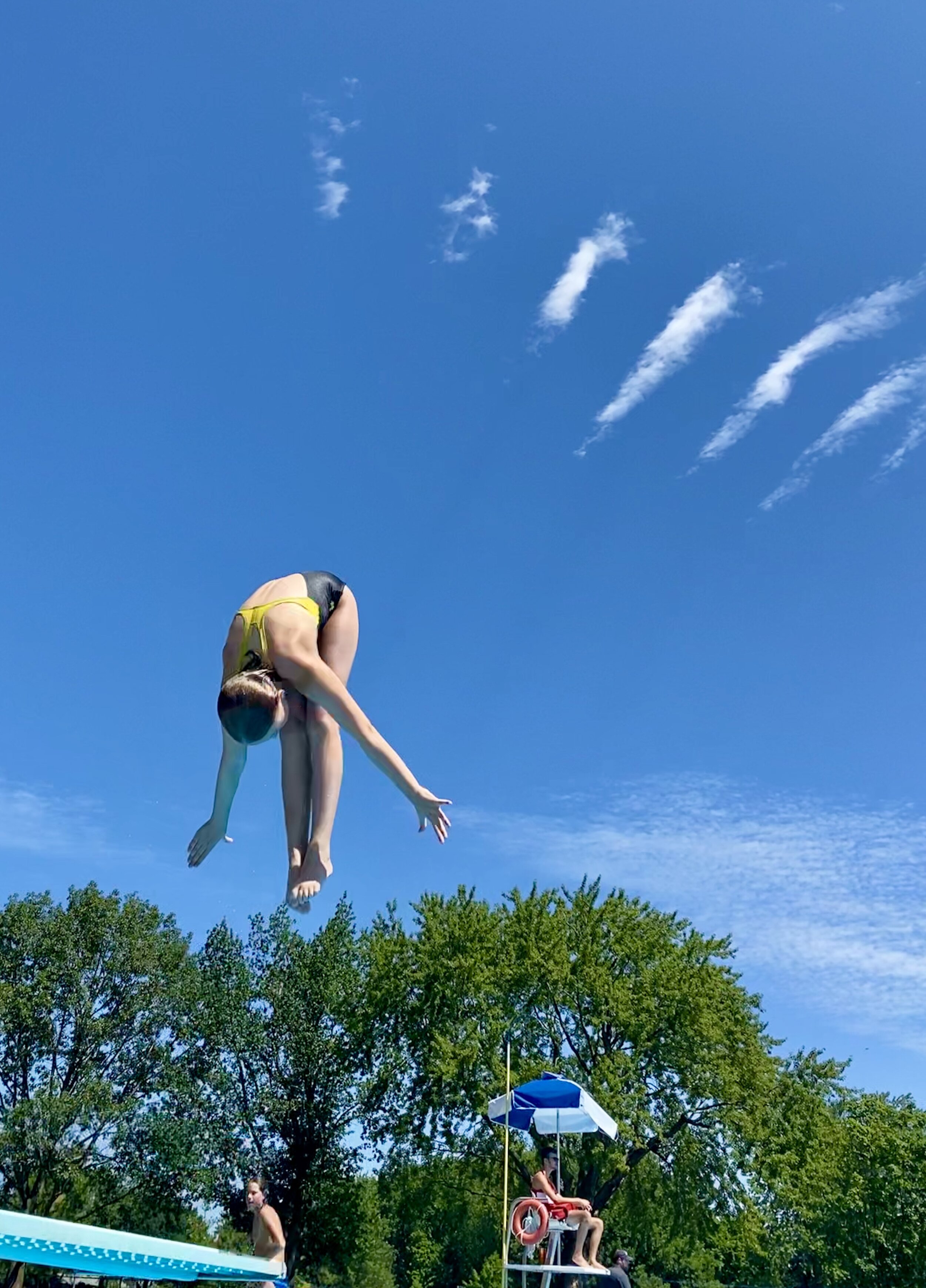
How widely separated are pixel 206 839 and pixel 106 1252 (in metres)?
1.96

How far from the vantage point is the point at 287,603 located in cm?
470

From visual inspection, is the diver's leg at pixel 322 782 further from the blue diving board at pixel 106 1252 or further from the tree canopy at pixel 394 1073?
the tree canopy at pixel 394 1073

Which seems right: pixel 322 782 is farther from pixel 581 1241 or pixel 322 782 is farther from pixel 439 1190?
pixel 439 1190

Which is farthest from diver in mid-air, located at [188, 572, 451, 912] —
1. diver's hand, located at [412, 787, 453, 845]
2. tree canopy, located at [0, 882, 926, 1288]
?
tree canopy, located at [0, 882, 926, 1288]

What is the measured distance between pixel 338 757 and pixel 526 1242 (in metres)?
9.40

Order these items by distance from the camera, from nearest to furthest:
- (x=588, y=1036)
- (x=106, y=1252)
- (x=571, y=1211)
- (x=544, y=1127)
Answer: (x=106, y=1252) < (x=571, y=1211) < (x=544, y=1127) < (x=588, y=1036)

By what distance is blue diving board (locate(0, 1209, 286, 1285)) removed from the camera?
4.23 m

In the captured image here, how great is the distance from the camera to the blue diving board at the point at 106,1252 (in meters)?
4.23

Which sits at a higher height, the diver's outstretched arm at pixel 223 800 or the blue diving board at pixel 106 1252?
the diver's outstretched arm at pixel 223 800

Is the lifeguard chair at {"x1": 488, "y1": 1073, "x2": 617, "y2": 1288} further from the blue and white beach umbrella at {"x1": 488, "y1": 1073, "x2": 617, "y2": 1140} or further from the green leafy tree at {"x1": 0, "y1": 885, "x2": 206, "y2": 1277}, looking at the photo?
the green leafy tree at {"x1": 0, "y1": 885, "x2": 206, "y2": 1277}

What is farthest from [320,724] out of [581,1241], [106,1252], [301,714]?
[581,1241]

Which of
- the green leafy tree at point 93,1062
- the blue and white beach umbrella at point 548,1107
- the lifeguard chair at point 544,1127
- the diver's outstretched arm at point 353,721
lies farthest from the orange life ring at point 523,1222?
the green leafy tree at point 93,1062

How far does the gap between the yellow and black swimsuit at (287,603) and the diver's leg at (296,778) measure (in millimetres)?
263

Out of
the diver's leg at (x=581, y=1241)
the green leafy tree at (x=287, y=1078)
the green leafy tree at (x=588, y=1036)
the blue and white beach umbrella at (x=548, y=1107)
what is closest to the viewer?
the diver's leg at (x=581, y=1241)
